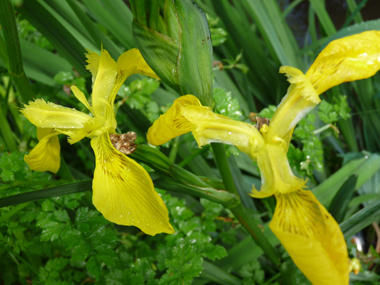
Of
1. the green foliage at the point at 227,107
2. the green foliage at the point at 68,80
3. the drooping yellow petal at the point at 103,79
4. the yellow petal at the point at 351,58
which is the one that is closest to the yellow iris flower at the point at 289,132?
the yellow petal at the point at 351,58

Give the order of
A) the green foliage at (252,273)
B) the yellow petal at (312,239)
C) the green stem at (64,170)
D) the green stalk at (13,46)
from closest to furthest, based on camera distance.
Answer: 1. the yellow petal at (312,239)
2. the green stalk at (13,46)
3. the green stem at (64,170)
4. the green foliage at (252,273)

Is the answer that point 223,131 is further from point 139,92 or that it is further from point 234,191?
point 139,92

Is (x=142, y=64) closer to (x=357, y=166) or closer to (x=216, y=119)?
(x=216, y=119)

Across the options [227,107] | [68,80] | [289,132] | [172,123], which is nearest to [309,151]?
[227,107]

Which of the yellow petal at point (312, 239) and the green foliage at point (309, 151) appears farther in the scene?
the green foliage at point (309, 151)

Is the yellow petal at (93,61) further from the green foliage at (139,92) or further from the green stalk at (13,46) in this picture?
the green foliage at (139,92)

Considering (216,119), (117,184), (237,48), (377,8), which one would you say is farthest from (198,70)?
(377,8)

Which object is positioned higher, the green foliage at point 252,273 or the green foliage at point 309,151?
the green foliage at point 309,151

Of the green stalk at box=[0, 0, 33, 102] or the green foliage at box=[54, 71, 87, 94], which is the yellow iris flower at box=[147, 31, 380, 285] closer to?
the green stalk at box=[0, 0, 33, 102]

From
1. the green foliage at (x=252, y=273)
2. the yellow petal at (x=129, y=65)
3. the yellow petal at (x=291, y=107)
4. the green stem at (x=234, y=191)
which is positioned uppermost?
the yellow petal at (x=129, y=65)
